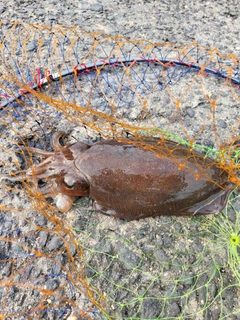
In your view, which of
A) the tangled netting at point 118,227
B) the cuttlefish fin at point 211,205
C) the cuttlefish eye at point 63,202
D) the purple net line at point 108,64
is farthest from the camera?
the purple net line at point 108,64

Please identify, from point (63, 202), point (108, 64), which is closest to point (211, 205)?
point (63, 202)

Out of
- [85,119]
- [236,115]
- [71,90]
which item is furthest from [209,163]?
[71,90]

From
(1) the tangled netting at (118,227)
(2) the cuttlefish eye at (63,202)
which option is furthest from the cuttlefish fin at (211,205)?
(2) the cuttlefish eye at (63,202)

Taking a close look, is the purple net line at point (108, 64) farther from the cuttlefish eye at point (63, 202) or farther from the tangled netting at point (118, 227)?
the cuttlefish eye at point (63, 202)

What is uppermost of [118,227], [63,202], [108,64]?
[108,64]

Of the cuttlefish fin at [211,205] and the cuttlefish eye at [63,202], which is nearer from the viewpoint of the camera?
the cuttlefish fin at [211,205]

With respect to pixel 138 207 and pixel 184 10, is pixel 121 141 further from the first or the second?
pixel 184 10

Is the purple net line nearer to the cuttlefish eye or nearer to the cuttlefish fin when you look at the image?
the cuttlefish eye

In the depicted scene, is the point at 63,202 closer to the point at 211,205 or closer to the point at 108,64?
the point at 211,205
